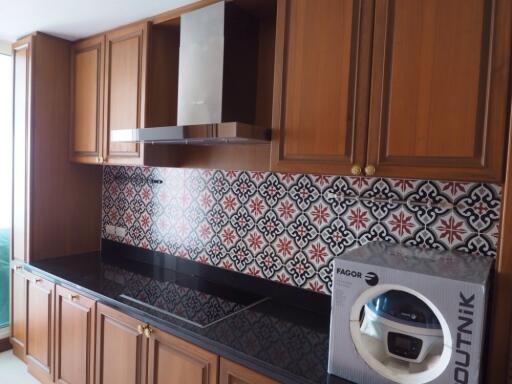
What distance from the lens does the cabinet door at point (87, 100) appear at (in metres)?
2.38

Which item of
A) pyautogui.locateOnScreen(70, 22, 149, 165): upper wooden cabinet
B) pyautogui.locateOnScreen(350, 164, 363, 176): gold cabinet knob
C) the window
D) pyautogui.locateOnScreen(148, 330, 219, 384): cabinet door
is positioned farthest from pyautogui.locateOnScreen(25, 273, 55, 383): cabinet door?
pyautogui.locateOnScreen(350, 164, 363, 176): gold cabinet knob

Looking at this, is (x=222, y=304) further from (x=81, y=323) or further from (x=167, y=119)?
(x=167, y=119)

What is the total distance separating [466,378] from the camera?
39.0 inches

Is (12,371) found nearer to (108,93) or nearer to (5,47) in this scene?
(108,93)

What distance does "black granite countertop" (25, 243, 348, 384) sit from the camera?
1.35 m

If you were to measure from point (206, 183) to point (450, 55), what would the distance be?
1454 mm

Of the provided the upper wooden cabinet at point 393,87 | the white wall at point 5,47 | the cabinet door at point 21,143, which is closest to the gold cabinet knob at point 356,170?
the upper wooden cabinet at point 393,87

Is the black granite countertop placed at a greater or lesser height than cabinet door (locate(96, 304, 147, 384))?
greater

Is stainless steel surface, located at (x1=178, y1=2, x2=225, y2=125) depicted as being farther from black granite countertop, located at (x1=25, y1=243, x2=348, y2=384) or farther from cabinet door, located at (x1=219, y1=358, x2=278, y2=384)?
cabinet door, located at (x1=219, y1=358, x2=278, y2=384)

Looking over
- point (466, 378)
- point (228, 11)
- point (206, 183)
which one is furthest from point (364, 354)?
point (228, 11)

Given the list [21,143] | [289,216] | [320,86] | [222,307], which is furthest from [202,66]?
[21,143]

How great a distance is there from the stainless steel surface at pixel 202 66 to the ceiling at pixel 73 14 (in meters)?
0.18

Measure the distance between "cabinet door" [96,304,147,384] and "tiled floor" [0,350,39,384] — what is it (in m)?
0.88

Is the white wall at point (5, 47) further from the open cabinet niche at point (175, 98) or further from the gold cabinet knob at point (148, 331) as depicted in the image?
the gold cabinet knob at point (148, 331)
